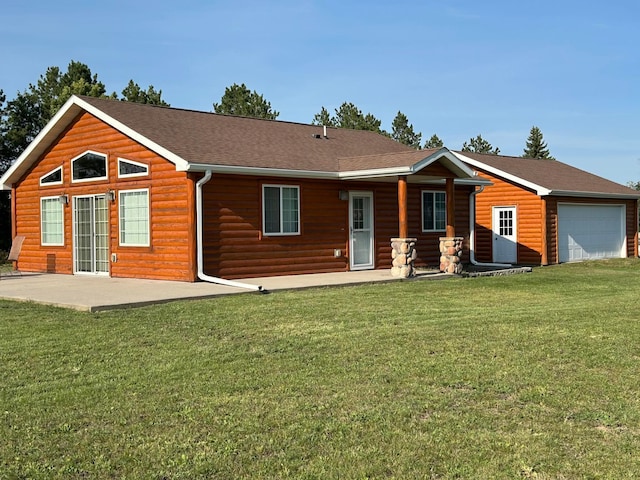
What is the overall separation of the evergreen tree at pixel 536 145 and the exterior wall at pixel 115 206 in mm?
58887

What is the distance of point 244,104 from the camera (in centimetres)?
3878

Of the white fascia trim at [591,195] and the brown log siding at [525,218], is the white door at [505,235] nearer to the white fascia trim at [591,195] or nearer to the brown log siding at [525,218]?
the brown log siding at [525,218]

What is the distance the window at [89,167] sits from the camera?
1539 centimetres

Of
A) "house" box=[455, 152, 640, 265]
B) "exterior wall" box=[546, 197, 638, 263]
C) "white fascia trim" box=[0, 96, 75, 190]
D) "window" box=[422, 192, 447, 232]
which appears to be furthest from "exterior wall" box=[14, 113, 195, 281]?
"exterior wall" box=[546, 197, 638, 263]

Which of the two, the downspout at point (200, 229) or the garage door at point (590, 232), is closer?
the downspout at point (200, 229)

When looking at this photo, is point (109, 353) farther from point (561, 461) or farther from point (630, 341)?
point (630, 341)

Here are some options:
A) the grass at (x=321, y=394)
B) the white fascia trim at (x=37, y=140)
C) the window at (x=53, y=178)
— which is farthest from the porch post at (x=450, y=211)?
the window at (x=53, y=178)

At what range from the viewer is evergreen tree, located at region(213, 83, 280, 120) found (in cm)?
3831

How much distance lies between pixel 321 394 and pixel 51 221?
46.1ft

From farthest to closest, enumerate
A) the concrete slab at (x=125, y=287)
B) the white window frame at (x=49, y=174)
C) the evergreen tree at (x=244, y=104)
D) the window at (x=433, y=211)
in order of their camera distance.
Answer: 1. the evergreen tree at (x=244, y=104)
2. the window at (x=433, y=211)
3. the white window frame at (x=49, y=174)
4. the concrete slab at (x=125, y=287)

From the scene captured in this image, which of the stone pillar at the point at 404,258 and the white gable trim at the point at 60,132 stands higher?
the white gable trim at the point at 60,132

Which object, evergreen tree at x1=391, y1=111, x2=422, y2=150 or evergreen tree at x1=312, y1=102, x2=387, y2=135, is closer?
evergreen tree at x1=312, y1=102, x2=387, y2=135

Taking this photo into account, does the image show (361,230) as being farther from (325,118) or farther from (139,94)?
(325,118)

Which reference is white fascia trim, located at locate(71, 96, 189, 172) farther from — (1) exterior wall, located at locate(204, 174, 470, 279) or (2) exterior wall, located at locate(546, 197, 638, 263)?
(2) exterior wall, located at locate(546, 197, 638, 263)
